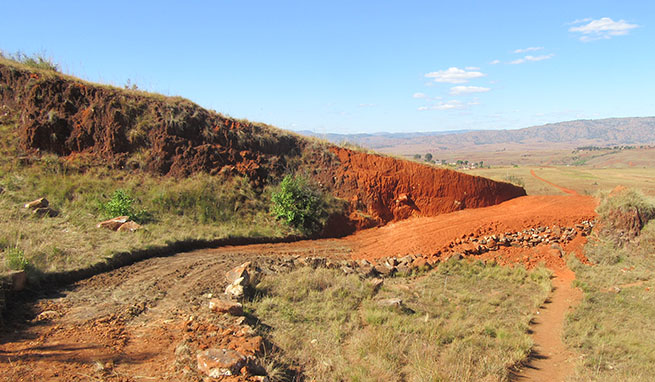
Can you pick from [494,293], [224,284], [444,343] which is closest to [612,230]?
[494,293]

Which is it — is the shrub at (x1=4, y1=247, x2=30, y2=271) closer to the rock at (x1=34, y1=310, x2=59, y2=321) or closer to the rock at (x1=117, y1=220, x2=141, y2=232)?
the rock at (x1=34, y1=310, x2=59, y2=321)

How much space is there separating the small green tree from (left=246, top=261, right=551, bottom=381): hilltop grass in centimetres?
407

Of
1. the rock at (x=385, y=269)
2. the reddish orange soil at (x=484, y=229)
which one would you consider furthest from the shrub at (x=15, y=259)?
the reddish orange soil at (x=484, y=229)

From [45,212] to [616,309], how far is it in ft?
46.8

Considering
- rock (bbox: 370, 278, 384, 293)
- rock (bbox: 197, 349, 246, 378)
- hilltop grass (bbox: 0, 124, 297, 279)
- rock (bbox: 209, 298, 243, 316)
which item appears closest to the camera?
rock (bbox: 197, 349, 246, 378)

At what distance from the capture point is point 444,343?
653 cm

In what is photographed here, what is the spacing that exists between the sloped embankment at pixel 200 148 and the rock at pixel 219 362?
9.15 m

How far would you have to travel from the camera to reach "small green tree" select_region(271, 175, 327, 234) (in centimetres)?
1289

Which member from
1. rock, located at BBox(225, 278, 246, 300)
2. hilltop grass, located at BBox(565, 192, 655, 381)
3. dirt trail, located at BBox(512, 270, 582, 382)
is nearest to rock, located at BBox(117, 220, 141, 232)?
rock, located at BBox(225, 278, 246, 300)

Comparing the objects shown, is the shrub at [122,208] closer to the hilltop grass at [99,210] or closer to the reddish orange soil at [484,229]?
the hilltop grass at [99,210]

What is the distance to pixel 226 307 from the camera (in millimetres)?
5891

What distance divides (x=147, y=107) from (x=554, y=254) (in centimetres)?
1532

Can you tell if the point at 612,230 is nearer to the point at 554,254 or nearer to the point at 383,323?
the point at 554,254

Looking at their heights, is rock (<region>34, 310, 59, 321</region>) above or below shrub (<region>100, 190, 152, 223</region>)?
below
